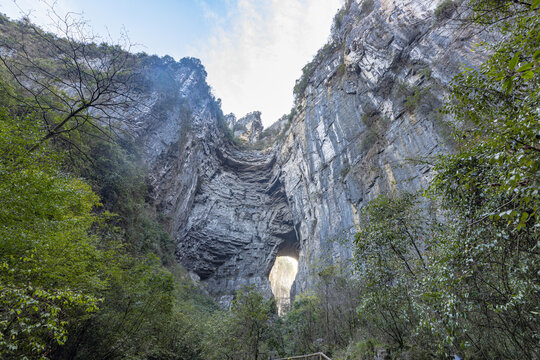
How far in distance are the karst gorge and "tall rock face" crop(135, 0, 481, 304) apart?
0.17 meters

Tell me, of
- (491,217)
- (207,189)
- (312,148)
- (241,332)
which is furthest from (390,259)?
(207,189)

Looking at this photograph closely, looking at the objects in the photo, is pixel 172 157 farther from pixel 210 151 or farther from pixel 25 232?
pixel 25 232

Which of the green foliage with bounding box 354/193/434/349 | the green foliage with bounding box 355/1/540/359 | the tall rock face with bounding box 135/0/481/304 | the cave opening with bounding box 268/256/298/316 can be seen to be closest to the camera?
the green foliage with bounding box 355/1/540/359

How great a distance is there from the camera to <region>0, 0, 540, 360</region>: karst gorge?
3.05 meters

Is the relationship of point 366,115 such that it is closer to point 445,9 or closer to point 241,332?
point 445,9

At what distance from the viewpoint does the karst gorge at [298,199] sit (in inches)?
120

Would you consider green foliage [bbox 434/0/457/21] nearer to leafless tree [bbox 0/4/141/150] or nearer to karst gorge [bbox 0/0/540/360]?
karst gorge [bbox 0/0/540/360]

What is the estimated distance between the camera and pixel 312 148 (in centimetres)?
2316

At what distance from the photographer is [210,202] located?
91.3 ft

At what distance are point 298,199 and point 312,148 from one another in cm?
597

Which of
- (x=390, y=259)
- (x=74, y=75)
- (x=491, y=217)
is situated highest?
(x=74, y=75)

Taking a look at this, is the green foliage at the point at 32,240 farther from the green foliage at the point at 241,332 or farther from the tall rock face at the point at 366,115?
the tall rock face at the point at 366,115

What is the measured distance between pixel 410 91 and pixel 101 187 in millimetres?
19172

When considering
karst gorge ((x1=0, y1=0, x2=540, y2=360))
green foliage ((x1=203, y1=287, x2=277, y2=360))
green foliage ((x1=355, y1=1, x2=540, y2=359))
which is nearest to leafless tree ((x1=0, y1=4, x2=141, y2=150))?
karst gorge ((x1=0, y1=0, x2=540, y2=360))
